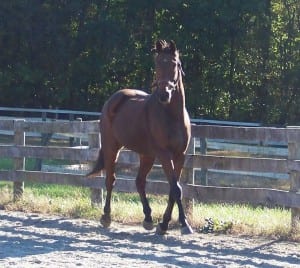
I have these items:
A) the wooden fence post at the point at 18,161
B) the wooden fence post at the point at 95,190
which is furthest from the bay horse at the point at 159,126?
the wooden fence post at the point at 18,161

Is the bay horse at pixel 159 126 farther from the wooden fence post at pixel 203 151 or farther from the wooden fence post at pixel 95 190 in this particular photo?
the wooden fence post at pixel 203 151

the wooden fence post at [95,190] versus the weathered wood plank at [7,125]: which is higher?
the weathered wood plank at [7,125]

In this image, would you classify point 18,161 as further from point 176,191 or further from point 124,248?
point 124,248

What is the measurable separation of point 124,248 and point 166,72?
217 centimetres

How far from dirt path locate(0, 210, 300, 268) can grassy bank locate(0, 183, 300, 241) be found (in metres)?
0.30

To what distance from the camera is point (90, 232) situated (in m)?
10.5

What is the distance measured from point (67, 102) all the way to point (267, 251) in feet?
95.6

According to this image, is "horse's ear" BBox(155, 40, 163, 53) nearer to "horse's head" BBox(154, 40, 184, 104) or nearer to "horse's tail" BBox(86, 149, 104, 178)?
"horse's head" BBox(154, 40, 184, 104)

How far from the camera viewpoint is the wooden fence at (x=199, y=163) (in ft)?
33.1

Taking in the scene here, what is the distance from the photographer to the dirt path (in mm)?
8305

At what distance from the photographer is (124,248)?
9219 mm

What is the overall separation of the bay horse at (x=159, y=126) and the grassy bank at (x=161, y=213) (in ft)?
1.75

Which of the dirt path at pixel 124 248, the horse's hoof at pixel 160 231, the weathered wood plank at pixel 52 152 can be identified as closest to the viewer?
the dirt path at pixel 124 248

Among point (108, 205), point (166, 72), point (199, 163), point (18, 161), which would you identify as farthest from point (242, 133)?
point (18, 161)
